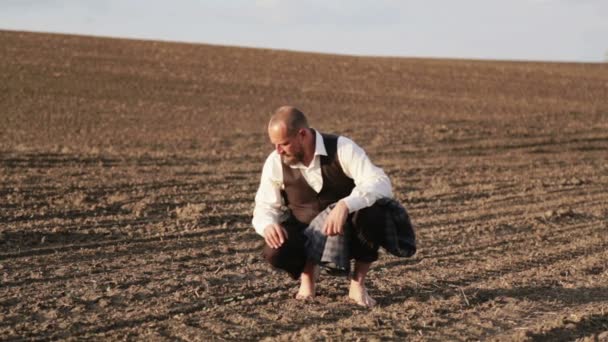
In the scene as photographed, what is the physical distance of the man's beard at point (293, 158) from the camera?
17.3ft

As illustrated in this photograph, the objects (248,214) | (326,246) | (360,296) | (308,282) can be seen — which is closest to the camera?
(326,246)

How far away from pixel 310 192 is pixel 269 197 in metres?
0.25

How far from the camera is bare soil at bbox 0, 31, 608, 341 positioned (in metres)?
5.50

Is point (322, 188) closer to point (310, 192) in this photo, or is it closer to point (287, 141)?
point (310, 192)

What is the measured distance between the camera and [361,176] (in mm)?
5336

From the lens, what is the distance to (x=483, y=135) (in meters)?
18.1

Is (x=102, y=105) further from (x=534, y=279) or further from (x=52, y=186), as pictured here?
(x=534, y=279)

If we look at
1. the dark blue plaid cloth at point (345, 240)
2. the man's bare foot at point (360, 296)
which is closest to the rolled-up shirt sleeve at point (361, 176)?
the dark blue plaid cloth at point (345, 240)

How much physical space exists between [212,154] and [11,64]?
51.3ft

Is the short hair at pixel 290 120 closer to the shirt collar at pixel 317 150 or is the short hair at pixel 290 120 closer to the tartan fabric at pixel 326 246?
the shirt collar at pixel 317 150

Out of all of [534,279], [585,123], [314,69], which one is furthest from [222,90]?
[534,279]

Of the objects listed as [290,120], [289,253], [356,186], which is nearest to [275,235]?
[289,253]

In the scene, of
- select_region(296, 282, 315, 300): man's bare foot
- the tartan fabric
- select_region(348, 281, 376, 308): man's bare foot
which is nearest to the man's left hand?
the tartan fabric

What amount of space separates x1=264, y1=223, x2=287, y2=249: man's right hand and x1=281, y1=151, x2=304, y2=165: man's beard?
0.38 m
